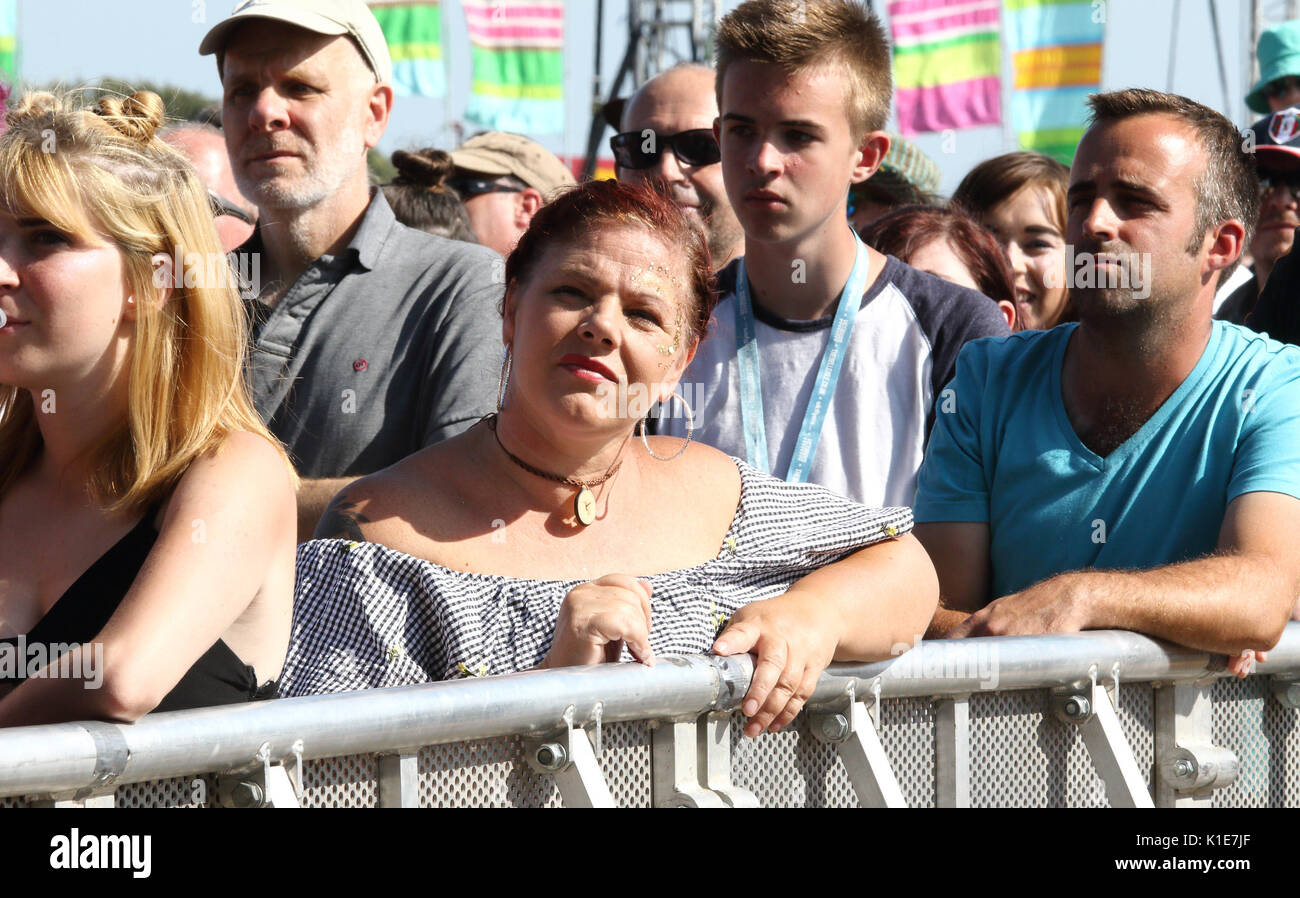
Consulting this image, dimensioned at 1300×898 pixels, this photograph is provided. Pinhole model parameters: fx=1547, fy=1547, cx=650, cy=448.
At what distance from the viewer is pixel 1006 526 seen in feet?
11.6

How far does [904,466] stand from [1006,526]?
39 cm

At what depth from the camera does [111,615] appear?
2193 mm

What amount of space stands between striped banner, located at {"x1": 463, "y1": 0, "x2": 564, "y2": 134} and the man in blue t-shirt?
11.5 m

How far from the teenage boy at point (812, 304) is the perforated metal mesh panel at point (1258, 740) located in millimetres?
1102

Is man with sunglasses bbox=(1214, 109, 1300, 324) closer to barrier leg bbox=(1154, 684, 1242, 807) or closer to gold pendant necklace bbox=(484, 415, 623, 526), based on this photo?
→ barrier leg bbox=(1154, 684, 1242, 807)

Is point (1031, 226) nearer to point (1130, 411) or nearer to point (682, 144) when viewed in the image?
point (682, 144)

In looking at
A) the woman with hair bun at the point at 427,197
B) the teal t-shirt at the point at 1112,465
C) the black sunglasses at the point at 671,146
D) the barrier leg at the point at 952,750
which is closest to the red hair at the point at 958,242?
the black sunglasses at the point at 671,146

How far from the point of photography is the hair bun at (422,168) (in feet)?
18.8

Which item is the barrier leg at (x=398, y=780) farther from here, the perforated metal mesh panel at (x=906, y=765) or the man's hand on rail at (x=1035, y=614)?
the man's hand on rail at (x=1035, y=614)

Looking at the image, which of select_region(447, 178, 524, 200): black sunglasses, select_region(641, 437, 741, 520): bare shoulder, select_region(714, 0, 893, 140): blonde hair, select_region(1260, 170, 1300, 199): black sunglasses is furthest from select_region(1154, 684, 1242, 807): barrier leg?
select_region(447, 178, 524, 200): black sunglasses

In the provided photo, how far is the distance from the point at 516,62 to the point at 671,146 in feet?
33.9

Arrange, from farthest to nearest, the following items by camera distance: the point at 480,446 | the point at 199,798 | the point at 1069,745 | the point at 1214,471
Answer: the point at 1214,471
the point at 480,446
the point at 1069,745
the point at 199,798
